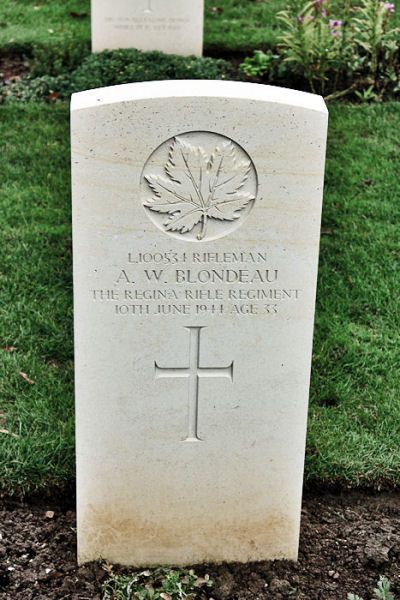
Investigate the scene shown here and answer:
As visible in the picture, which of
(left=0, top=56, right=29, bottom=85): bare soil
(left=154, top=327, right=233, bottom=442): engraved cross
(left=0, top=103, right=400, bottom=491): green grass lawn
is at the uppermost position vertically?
(left=154, top=327, right=233, bottom=442): engraved cross

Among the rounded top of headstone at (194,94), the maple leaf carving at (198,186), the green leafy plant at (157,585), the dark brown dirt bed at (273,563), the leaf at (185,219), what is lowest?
the dark brown dirt bed at (273,563)

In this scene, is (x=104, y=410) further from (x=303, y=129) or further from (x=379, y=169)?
(x=379, y=169)

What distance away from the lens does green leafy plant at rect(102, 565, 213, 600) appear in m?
3.64

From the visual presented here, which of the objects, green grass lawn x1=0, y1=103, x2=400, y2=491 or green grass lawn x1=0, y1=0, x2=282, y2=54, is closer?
green grass lawn x1=0, y1=103, x2=400, y2=491

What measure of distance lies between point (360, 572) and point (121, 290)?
1.49 m

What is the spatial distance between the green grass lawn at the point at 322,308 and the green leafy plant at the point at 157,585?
66 cm

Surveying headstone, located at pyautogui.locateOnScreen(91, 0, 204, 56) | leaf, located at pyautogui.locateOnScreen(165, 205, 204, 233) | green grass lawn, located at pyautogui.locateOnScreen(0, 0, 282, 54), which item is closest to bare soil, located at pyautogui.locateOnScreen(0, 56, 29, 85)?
green grass lawn, located at pyautogui.locateOnScreen(0, 0, 282, 54)

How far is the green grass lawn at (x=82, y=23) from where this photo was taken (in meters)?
9.74

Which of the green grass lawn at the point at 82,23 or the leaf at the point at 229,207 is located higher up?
the leaf at the point at 229,207

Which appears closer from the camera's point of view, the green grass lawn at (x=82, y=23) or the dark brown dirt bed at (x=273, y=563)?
the dark brown dirt bed at (x=273, y=563)

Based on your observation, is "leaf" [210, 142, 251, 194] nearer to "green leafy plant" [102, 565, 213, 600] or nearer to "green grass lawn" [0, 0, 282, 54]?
"green leafy plant" [102, 565, 213, 600]

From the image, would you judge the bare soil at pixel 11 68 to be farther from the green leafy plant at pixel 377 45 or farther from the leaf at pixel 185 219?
the leaf at pixel 185 219

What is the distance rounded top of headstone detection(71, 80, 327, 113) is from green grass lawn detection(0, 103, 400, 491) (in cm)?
175

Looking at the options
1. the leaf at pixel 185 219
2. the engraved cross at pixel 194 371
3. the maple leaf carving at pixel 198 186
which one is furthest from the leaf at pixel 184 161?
the engraved cross at pixel 194 371
